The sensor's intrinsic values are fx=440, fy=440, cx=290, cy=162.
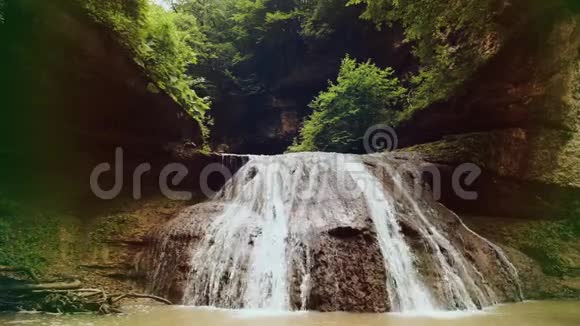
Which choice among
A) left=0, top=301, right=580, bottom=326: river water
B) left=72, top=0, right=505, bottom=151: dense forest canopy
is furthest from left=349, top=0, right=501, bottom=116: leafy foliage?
left=0, top=301, right=580, bottom=326: river water

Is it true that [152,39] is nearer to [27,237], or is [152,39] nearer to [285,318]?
[27,237]

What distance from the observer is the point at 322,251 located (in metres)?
7.15

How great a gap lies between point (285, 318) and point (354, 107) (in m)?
10.0

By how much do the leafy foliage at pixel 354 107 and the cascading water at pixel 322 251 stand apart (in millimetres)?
4734

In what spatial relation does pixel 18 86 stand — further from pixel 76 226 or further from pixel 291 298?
pixel 291 298

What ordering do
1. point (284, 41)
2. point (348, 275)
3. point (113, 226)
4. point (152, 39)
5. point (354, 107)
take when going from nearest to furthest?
point (348, 275) → point (113, 226) → point (152, 39) → point (354, 107) → point (284, 41)

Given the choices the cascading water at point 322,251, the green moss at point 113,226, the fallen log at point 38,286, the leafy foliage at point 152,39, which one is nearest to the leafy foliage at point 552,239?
the cascading water at point 322,251

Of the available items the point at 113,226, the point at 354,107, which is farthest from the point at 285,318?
the point at 354,107

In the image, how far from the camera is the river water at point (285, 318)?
5.35 m

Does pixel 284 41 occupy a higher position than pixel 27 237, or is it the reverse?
pixel 284 41

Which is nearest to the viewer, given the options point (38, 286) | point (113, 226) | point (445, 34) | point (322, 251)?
point (38, 286)

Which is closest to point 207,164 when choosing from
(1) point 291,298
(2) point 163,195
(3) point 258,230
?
(2) point 163,195

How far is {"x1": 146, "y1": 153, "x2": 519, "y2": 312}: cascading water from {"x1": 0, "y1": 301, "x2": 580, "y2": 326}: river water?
1.70ft

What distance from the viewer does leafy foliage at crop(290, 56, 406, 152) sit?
1448cm
